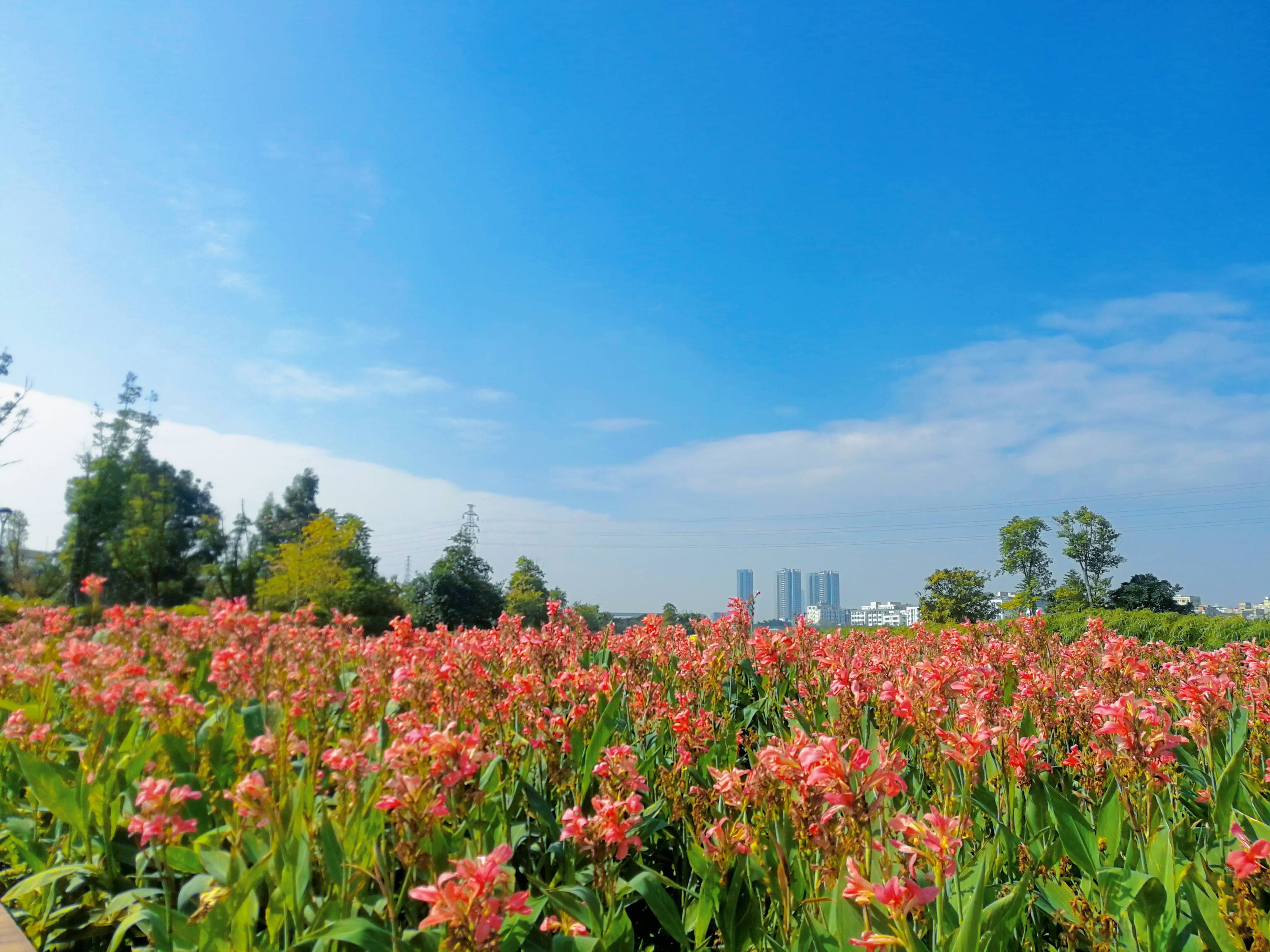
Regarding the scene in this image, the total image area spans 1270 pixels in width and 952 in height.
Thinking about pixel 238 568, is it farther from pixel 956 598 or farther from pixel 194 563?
pixel 956 598

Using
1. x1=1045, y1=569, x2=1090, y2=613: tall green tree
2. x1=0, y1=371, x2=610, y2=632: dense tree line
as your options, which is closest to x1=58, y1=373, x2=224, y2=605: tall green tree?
x1=0, y1=371, x2=610, y2=632: dense tree line

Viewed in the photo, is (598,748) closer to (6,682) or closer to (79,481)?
(6,682)

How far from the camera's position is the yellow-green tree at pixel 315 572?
27.5 m

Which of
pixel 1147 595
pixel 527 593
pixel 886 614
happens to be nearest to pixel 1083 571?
pixel 1147 595

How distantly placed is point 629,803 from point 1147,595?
5481cm

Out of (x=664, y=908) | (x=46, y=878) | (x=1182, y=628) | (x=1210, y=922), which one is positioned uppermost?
(x=1182, y=628)

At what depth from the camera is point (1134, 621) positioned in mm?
14133

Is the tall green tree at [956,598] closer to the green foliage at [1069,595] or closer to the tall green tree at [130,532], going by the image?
the green foliage at [1069,595]

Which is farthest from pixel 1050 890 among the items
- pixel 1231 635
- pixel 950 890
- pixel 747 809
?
pixel 1231 635

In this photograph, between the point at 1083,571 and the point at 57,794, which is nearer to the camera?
the point at 57,794

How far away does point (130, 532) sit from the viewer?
117 feet

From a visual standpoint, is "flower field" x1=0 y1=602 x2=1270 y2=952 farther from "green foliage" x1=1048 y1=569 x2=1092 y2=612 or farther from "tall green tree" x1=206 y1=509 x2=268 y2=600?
"green foliage" x1=1048 y1=569 x2=1092 y2=612

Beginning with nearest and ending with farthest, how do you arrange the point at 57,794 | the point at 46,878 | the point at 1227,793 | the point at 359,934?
the point at 359,934 < the point at 1227,793 < the point at 46,878 < the point at 57,794

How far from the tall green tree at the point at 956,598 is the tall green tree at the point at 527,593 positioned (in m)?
19.2
